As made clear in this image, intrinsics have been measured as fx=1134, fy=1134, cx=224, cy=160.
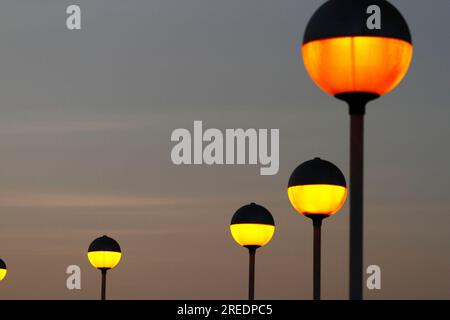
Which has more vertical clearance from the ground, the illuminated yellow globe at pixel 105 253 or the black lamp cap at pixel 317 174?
the illuminated yellow globe at pixel 105 253

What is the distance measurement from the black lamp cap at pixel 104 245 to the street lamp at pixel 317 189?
1181cm

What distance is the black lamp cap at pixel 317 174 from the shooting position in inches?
754

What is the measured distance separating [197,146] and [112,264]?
33.3ft

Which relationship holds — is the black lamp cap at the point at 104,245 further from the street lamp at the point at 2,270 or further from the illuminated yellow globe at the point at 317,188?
the street lamp at the point at 2,270

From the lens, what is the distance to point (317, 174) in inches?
755

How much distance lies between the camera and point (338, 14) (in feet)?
36.3

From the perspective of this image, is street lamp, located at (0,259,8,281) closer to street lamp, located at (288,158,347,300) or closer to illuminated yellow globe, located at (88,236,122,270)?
illuminated yellow globe, located at (88,236,122,270)

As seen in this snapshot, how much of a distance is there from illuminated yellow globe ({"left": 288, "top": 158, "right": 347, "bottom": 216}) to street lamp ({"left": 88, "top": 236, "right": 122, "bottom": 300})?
11850mm

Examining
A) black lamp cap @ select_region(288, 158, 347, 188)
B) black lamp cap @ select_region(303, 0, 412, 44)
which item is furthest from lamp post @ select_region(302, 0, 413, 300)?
black lamp cap @ select_region(288, 158, 347, 188)

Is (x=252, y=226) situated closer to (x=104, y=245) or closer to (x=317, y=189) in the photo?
(x=317, y=189)

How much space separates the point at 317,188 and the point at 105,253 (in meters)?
12.3

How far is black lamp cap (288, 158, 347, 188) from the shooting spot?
19.1 metres

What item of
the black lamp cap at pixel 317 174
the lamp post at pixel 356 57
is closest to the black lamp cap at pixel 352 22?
the lamp post at pixel 356 57
